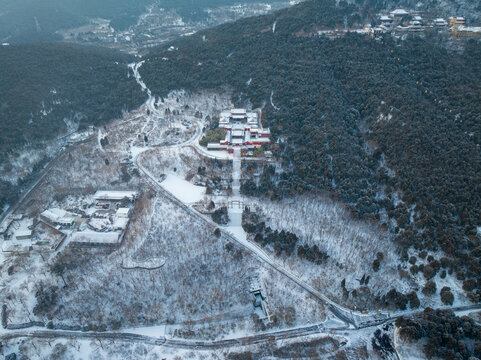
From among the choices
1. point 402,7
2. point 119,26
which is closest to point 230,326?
point 402,7

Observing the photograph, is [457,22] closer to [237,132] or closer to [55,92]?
[237,132]

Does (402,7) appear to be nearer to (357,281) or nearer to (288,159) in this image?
(288,159)

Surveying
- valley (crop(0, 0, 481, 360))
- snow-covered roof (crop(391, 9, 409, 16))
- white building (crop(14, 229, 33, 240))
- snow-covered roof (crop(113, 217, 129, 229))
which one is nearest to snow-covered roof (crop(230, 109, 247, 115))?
valley (crop(0, 0, 481, 360))

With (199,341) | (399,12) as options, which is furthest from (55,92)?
(399,12)

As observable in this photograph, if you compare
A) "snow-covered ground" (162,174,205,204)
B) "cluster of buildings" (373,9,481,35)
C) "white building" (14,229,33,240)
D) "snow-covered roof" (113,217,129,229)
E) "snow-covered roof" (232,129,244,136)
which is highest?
"cluster of buildings" (373,9,481,35)

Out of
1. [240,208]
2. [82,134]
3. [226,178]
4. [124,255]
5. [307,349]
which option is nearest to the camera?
[307,349]

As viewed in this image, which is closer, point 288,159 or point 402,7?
point 288,159

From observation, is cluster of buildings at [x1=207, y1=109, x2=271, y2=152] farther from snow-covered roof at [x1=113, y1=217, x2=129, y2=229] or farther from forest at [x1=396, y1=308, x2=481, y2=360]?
forest at [x1=396, y1=308, x2=481, y2=360]
